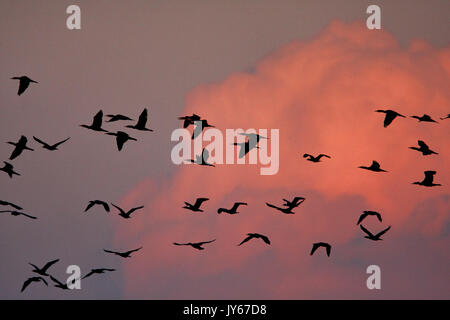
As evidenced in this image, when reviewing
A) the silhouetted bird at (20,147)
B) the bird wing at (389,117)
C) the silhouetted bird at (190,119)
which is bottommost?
the silhouetted bird at (20,147)

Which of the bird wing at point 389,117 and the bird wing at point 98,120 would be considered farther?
the bird wing at point 389,117

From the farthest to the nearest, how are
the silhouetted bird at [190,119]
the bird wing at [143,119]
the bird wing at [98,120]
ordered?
the silhouetted bird at [190,119], the bird wing at [143,119], the bird wing at [98,120]

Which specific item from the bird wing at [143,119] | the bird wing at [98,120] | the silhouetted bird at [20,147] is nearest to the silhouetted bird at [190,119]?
the bird wing at [143,119]

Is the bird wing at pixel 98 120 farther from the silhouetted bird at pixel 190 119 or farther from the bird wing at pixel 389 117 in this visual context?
the bird wing at pixel 389 117

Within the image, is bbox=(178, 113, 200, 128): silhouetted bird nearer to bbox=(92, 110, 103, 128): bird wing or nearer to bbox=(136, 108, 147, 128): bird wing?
bbox=(136, 108, 147, 128): bird wing

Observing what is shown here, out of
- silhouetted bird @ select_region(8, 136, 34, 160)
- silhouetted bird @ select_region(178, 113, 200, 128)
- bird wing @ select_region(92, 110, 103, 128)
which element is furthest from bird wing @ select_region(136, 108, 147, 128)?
silhouetted bird @ select_region(8, 136, 34, 160)

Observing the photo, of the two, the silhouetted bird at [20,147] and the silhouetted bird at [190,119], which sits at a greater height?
the silhouetted bird at [190,119]

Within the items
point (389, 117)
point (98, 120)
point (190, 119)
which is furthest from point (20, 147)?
point (389, 117)

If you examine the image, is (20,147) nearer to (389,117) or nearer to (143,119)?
(143,119)
